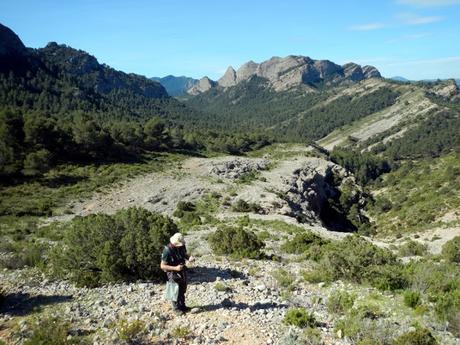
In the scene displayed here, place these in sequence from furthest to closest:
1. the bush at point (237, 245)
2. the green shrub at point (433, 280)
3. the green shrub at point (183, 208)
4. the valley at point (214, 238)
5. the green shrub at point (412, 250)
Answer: the green shrub at point (183, 208) → the green shrub at point (412, 250) → the bush at point (237, 245) → the green shrub at point (433, 280) → the valley at point (214, 238)

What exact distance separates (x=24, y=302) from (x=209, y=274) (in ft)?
20.4

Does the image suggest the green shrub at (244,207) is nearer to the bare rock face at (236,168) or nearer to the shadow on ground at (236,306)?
the bare rock face at (236,168)

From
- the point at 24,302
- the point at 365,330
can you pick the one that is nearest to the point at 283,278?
the point at 365,330

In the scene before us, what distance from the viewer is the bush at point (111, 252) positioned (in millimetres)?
13562

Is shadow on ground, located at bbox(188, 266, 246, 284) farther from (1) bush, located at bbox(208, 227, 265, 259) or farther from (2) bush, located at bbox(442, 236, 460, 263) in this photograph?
(2) bush, located at bbox(442, 236, 460, 263)

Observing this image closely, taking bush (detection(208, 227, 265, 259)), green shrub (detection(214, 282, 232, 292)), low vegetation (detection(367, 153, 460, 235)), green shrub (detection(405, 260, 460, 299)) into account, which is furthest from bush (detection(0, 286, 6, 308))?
low vegetation (detection(367, 153, 460, 235))

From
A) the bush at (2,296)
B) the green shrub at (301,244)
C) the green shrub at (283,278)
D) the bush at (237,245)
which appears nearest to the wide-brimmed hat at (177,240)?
the green shrub at (283,278)

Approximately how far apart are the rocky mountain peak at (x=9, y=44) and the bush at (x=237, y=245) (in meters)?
129

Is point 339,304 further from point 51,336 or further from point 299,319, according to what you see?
point 51,336

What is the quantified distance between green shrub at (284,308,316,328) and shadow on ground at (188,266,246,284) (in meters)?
4.33

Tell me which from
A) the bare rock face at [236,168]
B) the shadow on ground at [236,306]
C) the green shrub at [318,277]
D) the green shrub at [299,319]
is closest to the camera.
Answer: the green shrub at [299,319]

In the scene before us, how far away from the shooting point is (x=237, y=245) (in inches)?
809

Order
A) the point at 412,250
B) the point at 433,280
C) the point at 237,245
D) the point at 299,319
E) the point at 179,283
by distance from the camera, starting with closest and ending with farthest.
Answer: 1. the point at 299,319
2. the point at 179,283
3. the point at 433,280
4. the point at 237,245
5. the point at 412,250

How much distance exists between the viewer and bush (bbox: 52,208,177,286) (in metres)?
13.6
